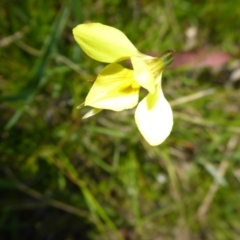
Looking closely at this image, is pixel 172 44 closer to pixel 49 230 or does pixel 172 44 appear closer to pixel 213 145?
pixel 213 145

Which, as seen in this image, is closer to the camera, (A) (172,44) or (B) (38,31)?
(B) (38,31)

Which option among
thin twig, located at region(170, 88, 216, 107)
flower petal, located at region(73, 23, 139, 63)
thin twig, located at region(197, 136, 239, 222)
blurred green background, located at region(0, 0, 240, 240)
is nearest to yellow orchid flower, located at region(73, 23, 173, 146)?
flower petal, located at region(73, 23, 139, 63)

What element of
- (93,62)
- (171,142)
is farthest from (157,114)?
(171,142)

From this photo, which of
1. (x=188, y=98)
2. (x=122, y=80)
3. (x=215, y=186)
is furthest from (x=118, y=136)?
(x=122, y=80)

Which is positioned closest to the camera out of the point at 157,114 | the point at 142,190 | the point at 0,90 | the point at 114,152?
the point at 157,114

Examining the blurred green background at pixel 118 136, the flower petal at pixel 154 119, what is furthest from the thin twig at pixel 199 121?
the flower petal at pixel 154 119

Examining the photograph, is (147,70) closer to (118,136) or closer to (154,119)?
(154,119)
